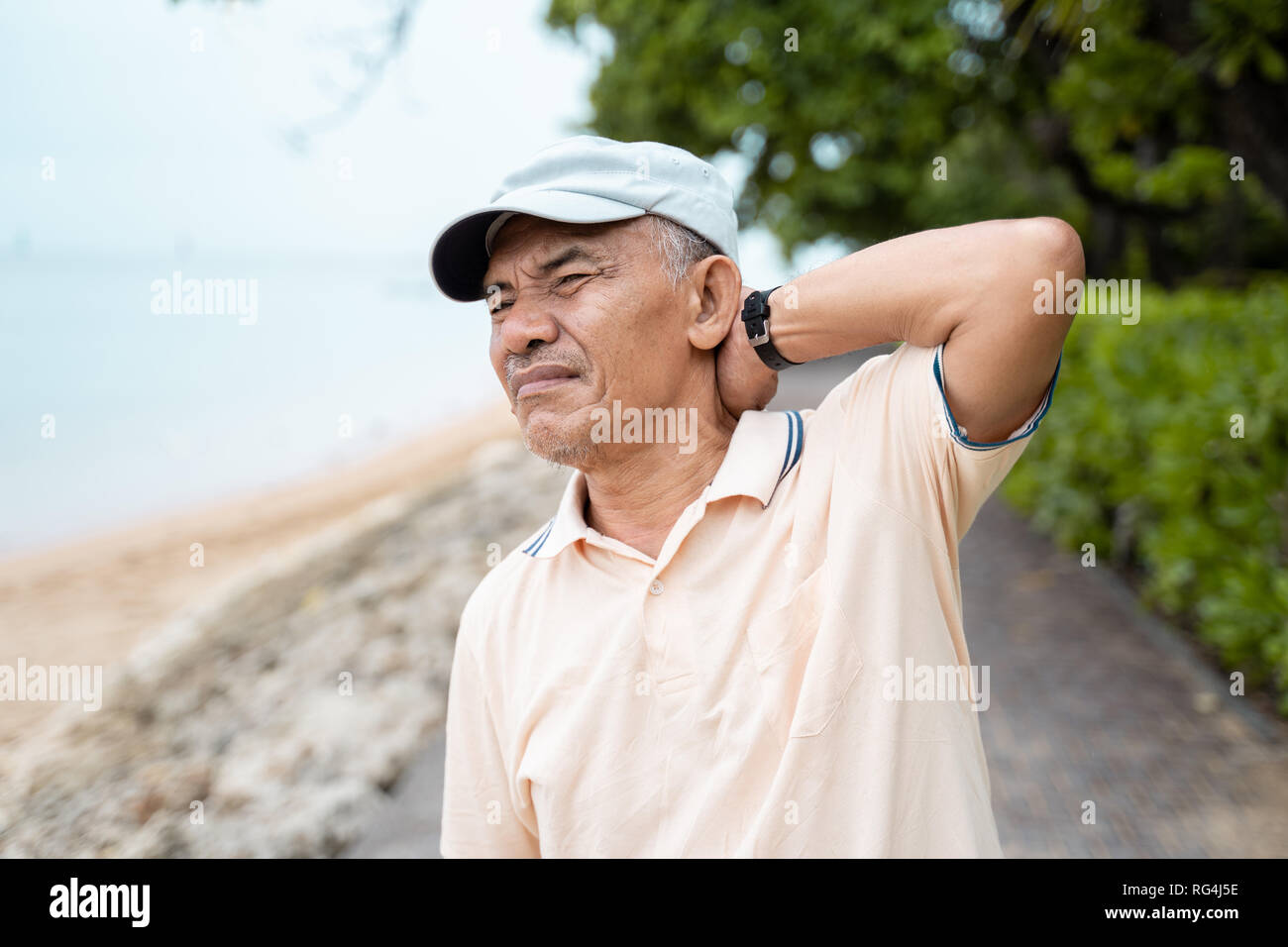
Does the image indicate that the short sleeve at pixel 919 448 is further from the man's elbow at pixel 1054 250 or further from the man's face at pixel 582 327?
the man's face at pixel 582 327

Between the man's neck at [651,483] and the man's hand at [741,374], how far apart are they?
Result: 0.07 meters

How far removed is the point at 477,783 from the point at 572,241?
41.7 inches

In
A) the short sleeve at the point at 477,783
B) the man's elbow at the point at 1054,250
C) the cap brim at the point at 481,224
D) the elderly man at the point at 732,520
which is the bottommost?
the short sleeve at the point at 477,783

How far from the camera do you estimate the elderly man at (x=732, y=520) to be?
1.58 meters

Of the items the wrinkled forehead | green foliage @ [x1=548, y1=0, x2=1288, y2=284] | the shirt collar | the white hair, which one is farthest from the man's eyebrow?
green foliage @ [x1=548, y1=0, x2=1288, y2=284]

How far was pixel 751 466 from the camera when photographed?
5.70 ft

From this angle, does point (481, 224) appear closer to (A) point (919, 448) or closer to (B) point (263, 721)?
(A) point (919, 448)

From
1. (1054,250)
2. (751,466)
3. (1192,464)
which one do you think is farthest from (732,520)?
(1192,464)

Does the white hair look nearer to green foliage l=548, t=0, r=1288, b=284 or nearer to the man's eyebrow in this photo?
the man's eyebrow

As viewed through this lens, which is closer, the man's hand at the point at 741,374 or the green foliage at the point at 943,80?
the man's hand at the point at 741,374

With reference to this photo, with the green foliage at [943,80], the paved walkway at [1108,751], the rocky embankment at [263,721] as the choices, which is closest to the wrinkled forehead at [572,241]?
the green foliage at [943,80]

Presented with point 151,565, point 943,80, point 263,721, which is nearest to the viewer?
point 263,721

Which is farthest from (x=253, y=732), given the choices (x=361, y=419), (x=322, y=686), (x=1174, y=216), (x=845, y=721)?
(x=361, y=419)

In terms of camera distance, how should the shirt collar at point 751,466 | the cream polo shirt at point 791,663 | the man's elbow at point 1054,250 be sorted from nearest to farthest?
the man's elbow at point 1054,250
the cream polo shirt at point 791,663
the shirt collar at point 751,466
